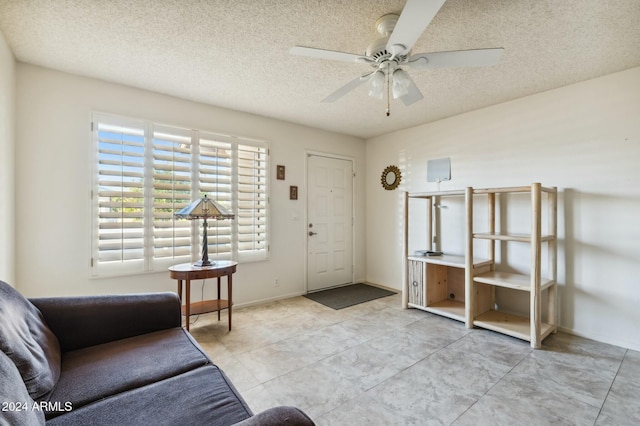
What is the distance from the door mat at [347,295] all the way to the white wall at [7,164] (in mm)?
3020

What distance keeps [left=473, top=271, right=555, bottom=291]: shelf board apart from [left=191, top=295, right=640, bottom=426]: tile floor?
512 millimetres

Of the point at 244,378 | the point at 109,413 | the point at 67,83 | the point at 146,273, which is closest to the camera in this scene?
the point at 109,413

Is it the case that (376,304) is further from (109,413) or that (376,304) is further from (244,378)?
(109,413)

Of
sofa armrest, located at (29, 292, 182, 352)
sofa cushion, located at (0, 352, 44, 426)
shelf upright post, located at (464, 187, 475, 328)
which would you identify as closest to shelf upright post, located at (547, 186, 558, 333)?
shelf upright post, located at (464, 187, 475, 328)

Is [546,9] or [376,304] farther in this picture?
[376,304]

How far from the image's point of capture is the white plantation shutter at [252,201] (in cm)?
356

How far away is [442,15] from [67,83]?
3177 mm

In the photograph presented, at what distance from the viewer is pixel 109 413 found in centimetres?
108

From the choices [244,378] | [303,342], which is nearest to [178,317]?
[244,378]

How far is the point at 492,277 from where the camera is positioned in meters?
2.90

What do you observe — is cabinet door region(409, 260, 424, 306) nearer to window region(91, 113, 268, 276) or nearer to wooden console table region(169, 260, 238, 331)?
window region(91, 113, 268, 276)

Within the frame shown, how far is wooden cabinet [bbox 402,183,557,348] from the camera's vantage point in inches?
100

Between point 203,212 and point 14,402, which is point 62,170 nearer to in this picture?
point 203,212

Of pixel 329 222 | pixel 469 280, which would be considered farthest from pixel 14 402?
pixel 329 222
